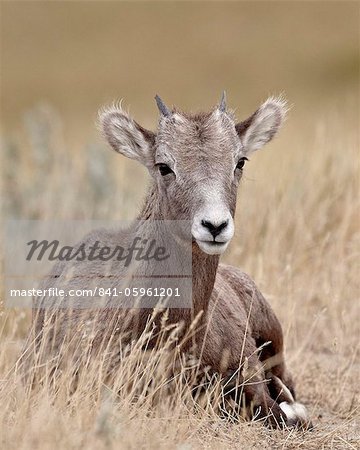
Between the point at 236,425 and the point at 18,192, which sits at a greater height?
the point at 236,425

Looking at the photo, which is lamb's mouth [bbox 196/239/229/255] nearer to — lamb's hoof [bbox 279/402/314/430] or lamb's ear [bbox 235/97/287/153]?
lamb's ear [bbox 235/97/287/153]

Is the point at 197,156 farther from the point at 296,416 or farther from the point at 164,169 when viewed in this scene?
the point at 296,416

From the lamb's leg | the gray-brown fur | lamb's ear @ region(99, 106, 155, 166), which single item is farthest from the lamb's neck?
the lamb's leg

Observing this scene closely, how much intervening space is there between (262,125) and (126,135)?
41.9 inches

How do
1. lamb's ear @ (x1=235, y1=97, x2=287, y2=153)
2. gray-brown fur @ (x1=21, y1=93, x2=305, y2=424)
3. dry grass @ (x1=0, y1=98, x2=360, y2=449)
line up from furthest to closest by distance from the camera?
lamb's ear @ (x1=235, y1=97, x2=287, y2=153)
gray-brown fur @ (x1=21, y1=93, x2=305, y2=424)
dry grass @ (x1=0, y1=98, x2=360, y2=449)

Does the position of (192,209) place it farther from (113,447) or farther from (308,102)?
(308,102)

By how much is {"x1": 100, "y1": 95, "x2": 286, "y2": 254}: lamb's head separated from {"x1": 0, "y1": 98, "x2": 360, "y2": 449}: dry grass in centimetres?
95

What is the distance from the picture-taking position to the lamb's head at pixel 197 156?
6.54m

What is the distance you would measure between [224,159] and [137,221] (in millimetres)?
910

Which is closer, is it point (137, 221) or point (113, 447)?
point (113, 447)

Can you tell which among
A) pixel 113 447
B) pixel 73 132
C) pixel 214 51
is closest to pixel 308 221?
pixel 113 447

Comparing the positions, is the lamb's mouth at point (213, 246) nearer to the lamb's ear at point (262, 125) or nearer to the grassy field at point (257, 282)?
the grassy field at point (257, 282)

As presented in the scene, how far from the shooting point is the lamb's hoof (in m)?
7.58

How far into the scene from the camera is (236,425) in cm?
686
